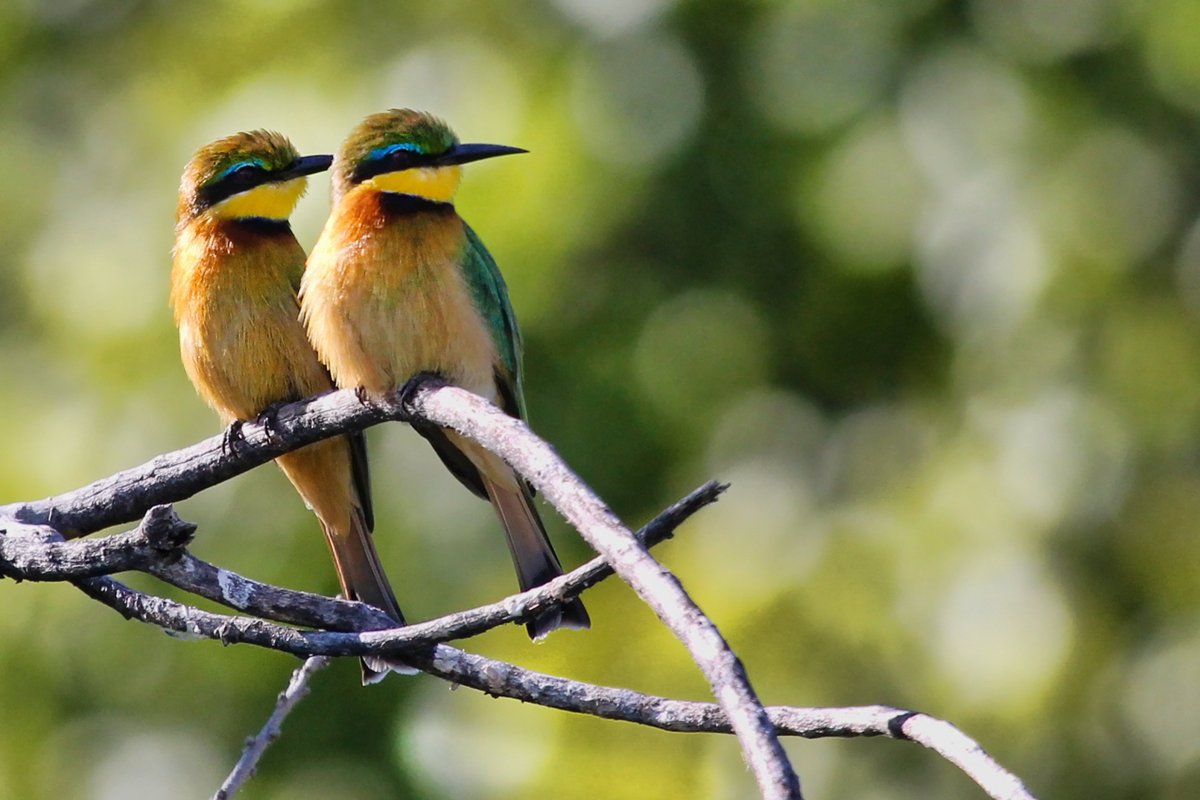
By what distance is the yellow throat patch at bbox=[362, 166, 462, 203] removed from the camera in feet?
12.1

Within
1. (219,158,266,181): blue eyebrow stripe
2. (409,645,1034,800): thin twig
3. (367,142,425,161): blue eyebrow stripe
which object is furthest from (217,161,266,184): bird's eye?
(409,645,1034,800): thin twig

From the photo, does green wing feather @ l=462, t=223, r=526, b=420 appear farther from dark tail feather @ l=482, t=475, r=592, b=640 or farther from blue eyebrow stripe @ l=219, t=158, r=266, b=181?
blue eyebrow stripe @ l=219, t=158, r=266, b=181

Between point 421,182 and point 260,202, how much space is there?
415 millimetres

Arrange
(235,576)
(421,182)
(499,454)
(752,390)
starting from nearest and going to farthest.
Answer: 1. (499,454)
2. (235,576)
3. (421,182)
4. (752,390)

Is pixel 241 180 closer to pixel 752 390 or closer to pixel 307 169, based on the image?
pixel 307 169

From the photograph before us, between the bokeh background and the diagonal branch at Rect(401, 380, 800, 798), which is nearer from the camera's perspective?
the diagonal branch at Rect(401, 380, 800, 798)

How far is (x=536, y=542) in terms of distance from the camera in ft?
A: 11.8

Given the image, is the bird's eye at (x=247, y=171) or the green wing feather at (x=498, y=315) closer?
the green wing feather at (x=498, y=315)

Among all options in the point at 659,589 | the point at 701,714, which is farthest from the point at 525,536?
the point at 659,589

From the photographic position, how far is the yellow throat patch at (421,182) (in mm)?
3695

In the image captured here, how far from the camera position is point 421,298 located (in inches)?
135

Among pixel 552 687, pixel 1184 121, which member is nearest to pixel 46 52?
pixel 1184 121

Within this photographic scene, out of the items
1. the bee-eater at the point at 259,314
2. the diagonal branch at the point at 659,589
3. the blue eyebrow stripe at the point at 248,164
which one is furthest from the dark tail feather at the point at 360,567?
the diagonal branch at the point at 659,589

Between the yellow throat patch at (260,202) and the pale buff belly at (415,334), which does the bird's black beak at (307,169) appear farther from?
the pale buff belly at (415,334)
